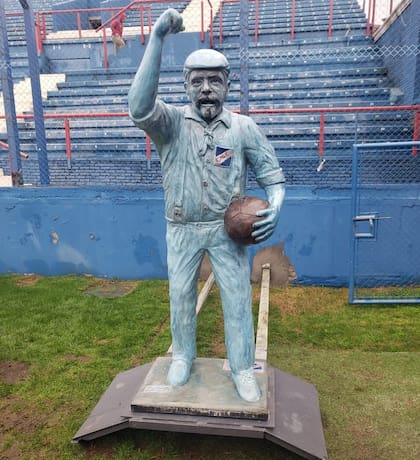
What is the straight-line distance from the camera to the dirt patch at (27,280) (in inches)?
231

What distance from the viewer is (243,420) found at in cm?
257

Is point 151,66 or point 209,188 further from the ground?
point 151,66

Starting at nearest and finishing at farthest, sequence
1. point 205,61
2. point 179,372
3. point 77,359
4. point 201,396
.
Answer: point 205,61
point 201,396
point 179,372
point 77,359

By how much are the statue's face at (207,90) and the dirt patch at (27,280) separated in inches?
166

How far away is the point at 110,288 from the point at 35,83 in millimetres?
2813

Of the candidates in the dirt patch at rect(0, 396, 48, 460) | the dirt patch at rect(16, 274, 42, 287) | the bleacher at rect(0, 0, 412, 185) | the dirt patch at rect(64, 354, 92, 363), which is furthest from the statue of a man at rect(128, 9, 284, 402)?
the bleacher at rect(0, 0, 412, 185)

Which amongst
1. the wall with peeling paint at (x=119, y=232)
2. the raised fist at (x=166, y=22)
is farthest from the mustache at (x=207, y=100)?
the wall with peeling paint at (x=119, y=232)

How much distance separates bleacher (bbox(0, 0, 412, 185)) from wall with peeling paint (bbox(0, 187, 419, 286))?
1299 mm

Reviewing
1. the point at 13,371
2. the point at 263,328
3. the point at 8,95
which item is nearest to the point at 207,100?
the point at 263,328

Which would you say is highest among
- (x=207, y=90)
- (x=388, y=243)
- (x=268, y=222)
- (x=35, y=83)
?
(x=35, y=83)

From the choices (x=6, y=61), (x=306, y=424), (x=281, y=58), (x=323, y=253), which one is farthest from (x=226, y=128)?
(x=281, y=58)

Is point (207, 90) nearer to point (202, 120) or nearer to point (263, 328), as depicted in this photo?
point (202, 120)

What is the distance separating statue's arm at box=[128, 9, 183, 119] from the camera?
7.29ft

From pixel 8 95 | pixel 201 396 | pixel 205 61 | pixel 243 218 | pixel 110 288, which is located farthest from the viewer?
pixel 8 95
